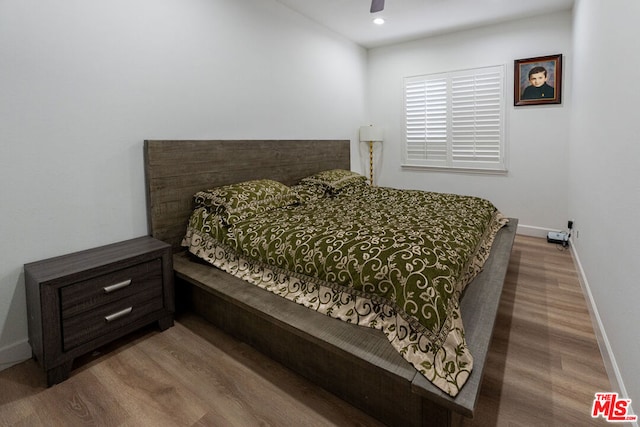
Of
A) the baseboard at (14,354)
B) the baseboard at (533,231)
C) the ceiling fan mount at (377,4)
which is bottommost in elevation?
the baseboard at (14,354)

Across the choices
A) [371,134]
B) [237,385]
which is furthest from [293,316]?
[371,134]

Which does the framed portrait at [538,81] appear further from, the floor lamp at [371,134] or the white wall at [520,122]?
the floor lamp at [371,134]

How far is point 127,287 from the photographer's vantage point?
1979mm

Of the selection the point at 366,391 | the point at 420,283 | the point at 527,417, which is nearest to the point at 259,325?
the point at 366,391

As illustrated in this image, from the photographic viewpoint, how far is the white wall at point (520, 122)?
12.4 feet

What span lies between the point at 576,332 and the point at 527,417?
3.06 feet

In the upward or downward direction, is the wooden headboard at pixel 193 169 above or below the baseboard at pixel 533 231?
above

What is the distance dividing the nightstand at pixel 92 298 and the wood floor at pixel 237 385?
0.14m

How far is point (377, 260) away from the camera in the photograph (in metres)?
1.61

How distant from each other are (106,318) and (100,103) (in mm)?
1329

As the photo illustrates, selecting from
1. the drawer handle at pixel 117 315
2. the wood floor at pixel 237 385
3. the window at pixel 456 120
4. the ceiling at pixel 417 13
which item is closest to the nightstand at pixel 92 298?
the drawer handle at pixel 117 315

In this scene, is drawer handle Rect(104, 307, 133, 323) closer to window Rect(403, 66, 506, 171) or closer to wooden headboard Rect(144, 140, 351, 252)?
wooden headboard Rect(144, 140, 351, 252)

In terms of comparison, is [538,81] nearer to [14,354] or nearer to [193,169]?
[193,169]

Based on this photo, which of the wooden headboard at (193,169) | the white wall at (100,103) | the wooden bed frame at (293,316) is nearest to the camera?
the wooden bed frame at (293,316)
